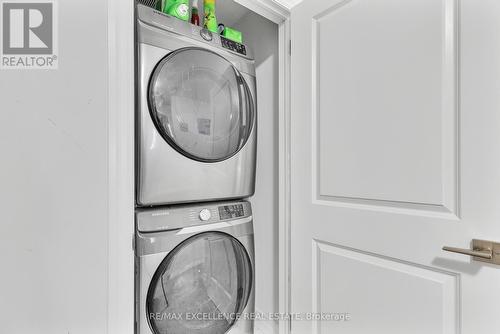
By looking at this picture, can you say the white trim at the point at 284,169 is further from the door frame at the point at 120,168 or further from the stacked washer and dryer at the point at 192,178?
the door frame at the point at 120,168

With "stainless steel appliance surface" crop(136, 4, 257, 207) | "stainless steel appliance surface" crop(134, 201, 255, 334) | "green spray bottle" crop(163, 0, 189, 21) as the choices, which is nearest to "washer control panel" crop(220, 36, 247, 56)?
"stainless steel appliance surface" crop(136, 4, 257, 207)

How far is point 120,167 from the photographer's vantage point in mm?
835

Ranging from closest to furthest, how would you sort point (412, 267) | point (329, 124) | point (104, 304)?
point (104, 304)
point (412, 267)
point (329, 124)

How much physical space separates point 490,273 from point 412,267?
0.73ft

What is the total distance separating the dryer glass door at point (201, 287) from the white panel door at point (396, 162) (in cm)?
34

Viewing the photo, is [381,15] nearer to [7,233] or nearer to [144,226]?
[144,226]

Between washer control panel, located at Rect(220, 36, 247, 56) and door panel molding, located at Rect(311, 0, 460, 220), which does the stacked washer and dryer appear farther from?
door panel molding, located at Rect(311, 0, 460, 220)

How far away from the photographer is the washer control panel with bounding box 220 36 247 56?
4.20ft

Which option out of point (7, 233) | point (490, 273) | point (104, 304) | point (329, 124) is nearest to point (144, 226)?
point (104, 304)

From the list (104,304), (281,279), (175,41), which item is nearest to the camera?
(104,304)

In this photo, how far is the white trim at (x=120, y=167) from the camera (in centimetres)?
81

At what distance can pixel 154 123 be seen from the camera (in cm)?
100

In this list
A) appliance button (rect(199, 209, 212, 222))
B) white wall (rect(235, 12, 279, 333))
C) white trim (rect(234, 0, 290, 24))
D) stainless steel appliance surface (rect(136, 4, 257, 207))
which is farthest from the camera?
white wall (rect(235, 12, 279, 333))

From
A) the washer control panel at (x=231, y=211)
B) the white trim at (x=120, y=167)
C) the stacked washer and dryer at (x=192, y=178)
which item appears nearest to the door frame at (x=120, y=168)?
the white trim at (x=120, y=167)
